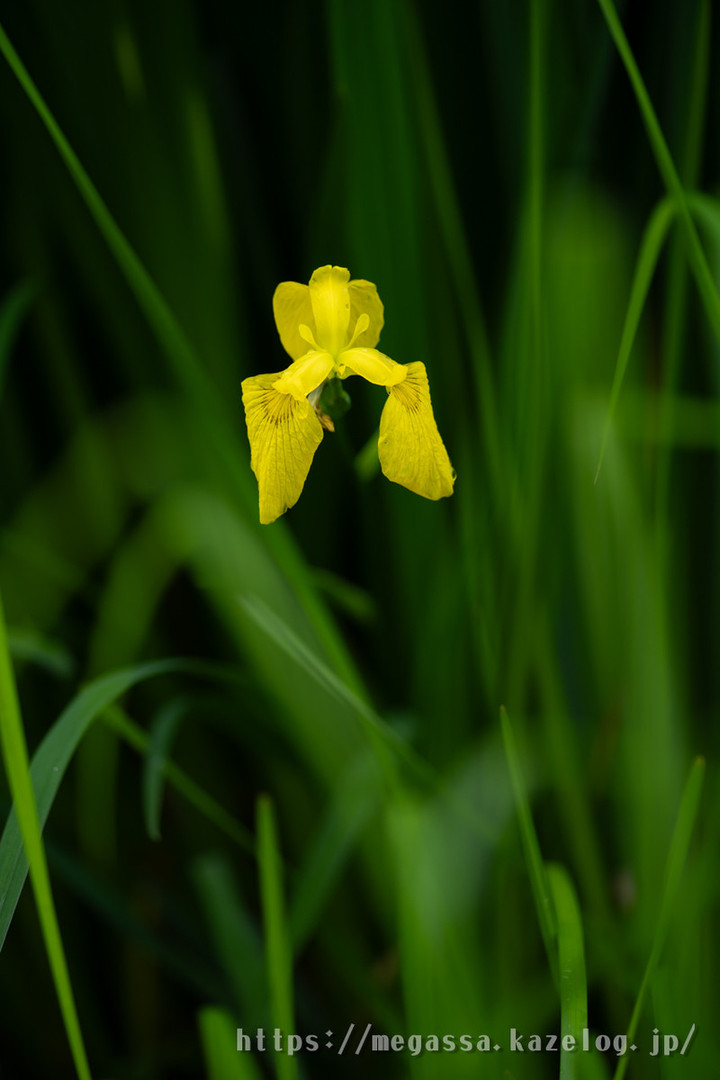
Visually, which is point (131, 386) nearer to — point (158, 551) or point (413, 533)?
point (158, 551)

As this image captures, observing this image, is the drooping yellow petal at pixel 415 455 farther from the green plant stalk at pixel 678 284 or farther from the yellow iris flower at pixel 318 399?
the green plant stalk at pixel 678 284

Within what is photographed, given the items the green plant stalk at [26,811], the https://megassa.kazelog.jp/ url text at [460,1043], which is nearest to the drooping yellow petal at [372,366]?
the green plant stalk at [26,811]

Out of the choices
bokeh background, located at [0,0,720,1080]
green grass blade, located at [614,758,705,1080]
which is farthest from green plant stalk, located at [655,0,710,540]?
green grass blade, located at [614,758,705,1080]

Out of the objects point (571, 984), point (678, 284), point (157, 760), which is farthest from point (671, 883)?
point (678, 284)

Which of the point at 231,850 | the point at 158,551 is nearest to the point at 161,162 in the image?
the point at 158,551

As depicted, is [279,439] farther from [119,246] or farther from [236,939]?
[236,939]

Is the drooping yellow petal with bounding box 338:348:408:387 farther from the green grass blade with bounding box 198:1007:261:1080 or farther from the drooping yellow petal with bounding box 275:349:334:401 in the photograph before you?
the green grass blade with bounding box 198:1007:261:1080
